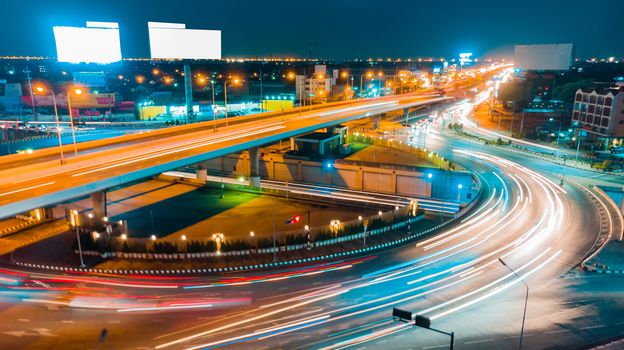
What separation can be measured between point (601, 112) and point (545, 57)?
107 metres

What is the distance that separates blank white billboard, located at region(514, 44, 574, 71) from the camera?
495 ft

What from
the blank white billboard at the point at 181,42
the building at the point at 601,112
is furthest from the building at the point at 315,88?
the building at the point at 601,112

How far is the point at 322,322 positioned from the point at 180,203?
22191 mm

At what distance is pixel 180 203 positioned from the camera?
119 ft

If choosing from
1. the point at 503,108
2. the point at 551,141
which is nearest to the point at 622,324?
the point at 551,141

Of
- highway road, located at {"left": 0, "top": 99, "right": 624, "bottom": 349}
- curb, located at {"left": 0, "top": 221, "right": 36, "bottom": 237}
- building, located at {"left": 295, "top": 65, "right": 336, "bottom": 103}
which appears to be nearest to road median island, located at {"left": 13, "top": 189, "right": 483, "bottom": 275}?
highway road, located at {"left": 0, "top": 99, "right": 624, "bottom": 349}

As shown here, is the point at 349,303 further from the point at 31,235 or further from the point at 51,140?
the point at 51,140

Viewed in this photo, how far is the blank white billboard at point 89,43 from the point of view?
6506cm

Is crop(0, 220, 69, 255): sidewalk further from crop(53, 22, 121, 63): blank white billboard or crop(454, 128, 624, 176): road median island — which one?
crop(454, 128, 624, 176): road median island

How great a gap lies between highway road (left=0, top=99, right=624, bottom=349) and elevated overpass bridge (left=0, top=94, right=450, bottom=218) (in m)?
5.47

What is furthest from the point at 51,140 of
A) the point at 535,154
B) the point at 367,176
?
the point at 535,154

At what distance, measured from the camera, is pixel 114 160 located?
26.0 metres

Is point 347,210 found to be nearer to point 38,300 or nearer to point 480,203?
point 480,203

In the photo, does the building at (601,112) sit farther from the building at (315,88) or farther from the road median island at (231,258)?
the building at (315,88)
